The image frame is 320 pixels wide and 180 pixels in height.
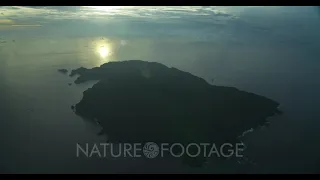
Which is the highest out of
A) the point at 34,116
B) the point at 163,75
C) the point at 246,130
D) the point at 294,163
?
the point at 163,75

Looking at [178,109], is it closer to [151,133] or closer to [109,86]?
[151,133]

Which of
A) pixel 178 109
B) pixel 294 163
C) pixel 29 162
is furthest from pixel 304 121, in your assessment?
pixel 29 162

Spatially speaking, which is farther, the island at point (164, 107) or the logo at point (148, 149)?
the island at point (164, 107)

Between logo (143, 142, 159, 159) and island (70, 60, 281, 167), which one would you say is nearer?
logo (143, 142, 159, 159)

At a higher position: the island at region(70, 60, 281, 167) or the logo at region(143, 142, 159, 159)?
the island at region(70, 60, 281, 167)

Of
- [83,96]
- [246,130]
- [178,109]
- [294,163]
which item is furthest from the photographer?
[83,96]

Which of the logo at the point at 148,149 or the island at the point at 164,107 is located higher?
the island at the point at 164,107

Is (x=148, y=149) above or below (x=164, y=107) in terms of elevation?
below

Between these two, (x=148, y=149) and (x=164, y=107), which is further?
(x=164, y=107)
